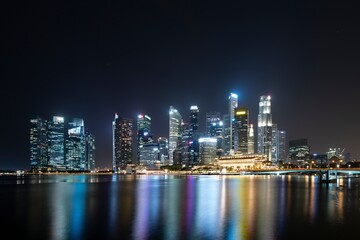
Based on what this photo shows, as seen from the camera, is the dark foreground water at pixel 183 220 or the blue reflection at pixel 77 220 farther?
the blue reflection at pixel 77 220

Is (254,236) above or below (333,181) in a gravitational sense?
above

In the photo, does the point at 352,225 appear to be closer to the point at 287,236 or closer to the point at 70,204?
the point at 287,236

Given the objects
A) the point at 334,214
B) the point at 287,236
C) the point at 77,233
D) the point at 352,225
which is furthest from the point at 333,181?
the point at 77,233

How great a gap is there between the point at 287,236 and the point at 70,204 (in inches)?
1408

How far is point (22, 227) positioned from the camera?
37.7 m

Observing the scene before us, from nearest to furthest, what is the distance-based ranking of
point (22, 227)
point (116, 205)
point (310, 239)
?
point (310, 239) < point (22, 227) < point (116, 205)

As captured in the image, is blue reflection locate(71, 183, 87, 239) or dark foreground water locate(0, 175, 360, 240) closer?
dark foreground water locate(0, 175, 360, 240)

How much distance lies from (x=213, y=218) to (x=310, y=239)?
13070mm

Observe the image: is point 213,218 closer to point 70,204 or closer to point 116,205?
point 116,205

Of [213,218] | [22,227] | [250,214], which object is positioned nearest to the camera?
[22,227]

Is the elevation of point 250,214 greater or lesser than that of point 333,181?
greater

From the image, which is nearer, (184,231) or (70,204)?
(184,231)

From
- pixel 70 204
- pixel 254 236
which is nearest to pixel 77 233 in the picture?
pixel 254 236

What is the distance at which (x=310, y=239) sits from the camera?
106ft
